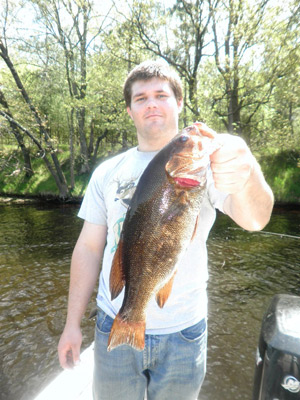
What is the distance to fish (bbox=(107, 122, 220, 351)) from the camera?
156 cm

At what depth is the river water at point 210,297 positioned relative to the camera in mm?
4426

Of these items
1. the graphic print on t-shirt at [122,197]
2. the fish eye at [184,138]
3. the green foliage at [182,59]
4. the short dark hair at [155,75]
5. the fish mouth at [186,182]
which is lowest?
the graphic print on t-shirt at [122,197]

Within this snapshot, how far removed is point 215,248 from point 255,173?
328 inches

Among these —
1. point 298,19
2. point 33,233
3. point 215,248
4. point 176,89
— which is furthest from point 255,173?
point 298,19

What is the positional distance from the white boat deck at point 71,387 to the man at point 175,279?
912 mm

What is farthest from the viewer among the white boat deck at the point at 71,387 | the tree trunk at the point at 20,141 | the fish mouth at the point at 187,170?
the tree trunk at the point at 20,141

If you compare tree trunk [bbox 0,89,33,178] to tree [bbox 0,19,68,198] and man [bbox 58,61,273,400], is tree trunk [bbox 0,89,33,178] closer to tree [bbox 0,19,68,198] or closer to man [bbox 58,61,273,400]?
tree [bbox 0,19,68,198]

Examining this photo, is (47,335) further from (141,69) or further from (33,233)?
(33,233)

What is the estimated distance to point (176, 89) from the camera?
2143 mm

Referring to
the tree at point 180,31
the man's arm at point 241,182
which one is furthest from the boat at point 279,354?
the tree at point 180,31

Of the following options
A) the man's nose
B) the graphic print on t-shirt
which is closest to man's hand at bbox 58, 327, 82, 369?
the graphic print on t-shirt

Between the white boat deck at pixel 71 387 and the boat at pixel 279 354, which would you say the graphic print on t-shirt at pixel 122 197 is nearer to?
the boat at pixel 279 354

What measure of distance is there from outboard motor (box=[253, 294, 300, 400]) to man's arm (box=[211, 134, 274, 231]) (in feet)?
2.52

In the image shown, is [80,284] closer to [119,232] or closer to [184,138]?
[119,232]
